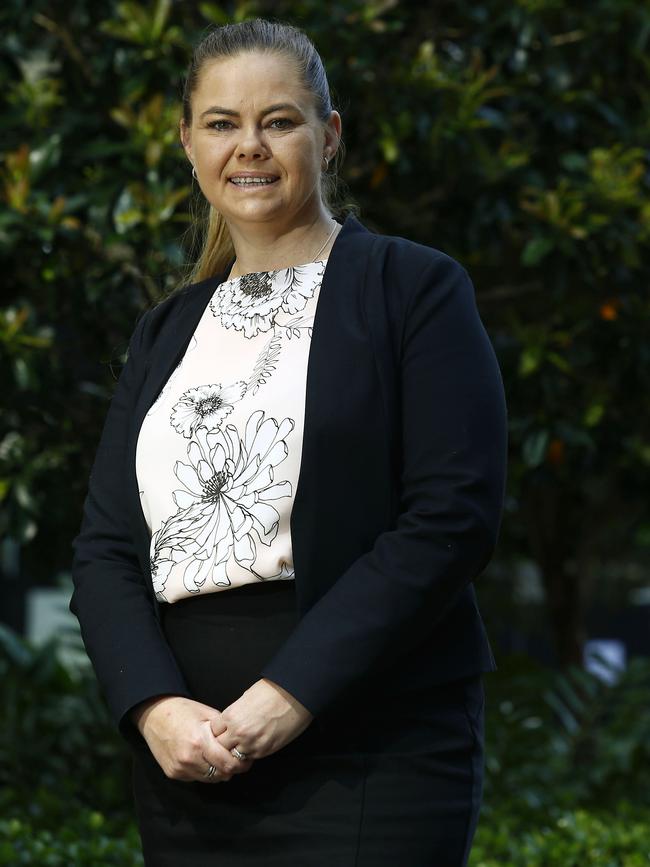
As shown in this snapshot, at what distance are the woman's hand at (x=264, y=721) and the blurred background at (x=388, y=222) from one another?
2.13 metres

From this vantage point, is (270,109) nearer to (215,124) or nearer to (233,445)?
(215,124)

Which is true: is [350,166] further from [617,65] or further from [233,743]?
[233,743]

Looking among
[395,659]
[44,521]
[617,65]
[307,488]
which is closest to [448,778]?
[395,659]

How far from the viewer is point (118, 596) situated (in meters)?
2.03

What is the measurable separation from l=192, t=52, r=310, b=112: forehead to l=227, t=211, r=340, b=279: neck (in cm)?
20

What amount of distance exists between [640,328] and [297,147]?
2640 millimetres

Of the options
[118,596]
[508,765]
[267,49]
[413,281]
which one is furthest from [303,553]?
[508,765]

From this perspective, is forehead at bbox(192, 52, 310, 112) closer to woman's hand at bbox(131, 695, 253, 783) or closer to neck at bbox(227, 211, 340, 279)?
neck at bbox(227, 211, 340, 279)

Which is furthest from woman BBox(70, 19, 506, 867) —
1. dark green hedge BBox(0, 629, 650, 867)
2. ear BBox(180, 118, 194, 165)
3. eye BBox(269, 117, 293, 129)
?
dark green hedge BBox(0, 629, 650, 867)

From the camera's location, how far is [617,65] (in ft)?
15.5

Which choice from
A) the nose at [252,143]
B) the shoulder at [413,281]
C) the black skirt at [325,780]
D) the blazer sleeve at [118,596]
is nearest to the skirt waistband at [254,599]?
the black skirt at [325,780]

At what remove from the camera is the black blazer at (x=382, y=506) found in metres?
1.79

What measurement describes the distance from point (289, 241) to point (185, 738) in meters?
0.85

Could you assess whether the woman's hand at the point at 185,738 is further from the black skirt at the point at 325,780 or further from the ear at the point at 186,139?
the ear at the point at 186,139
